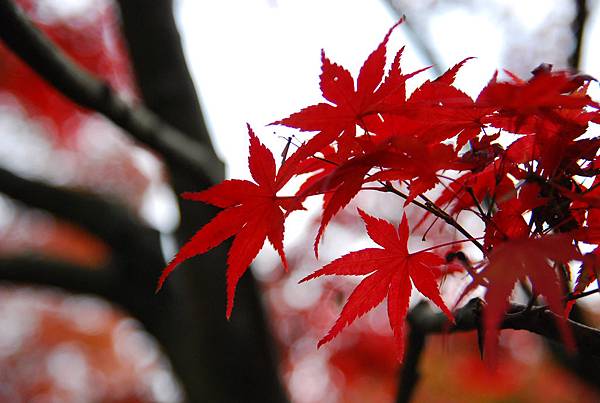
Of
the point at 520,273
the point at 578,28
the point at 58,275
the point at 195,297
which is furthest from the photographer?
the point at 58,275

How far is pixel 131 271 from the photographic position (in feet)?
7.38

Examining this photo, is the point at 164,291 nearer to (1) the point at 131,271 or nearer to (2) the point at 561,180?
(1) the point at 131,271

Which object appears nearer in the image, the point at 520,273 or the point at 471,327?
the point at 520,273

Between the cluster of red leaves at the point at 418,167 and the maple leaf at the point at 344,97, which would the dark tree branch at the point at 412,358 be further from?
the maple leaf at the point at 344,97

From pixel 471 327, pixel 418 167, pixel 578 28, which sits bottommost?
pixel 471 327

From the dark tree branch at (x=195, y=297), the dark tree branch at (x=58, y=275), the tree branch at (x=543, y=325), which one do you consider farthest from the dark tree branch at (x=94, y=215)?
the tree branch at (x=543, y=325)

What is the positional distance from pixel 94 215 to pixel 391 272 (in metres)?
1.80

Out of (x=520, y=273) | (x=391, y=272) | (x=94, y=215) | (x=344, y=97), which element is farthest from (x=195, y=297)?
(x=520, y=273)

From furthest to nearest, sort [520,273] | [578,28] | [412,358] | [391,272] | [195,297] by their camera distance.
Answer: [195,297] < [578,28] < [412,358] < [391,272] < [520,273]

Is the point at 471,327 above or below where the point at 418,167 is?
below

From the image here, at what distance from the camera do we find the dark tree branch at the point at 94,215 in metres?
2.21

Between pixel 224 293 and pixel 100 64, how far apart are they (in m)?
2.57

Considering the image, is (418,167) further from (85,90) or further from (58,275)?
(58,275)

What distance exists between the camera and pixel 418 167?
0.61 m
